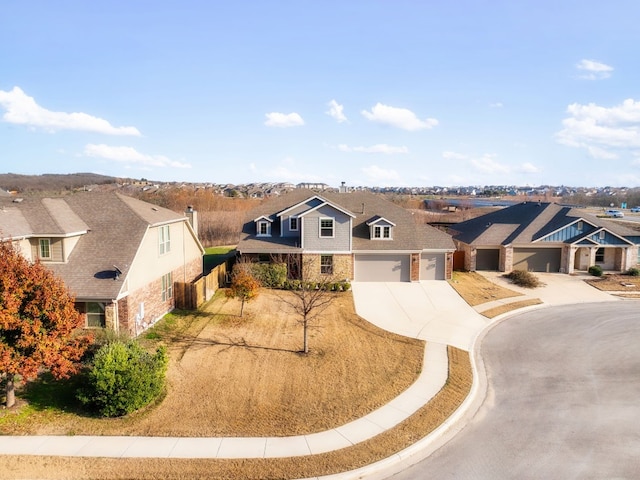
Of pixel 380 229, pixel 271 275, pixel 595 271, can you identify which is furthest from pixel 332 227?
pixel 595 271

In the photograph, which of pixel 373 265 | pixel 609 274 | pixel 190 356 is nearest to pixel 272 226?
pixel 373 265

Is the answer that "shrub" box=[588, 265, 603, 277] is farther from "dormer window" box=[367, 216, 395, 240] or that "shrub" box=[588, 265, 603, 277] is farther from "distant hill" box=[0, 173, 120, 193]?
"distant hill" box=[0, 173, 120, 193]

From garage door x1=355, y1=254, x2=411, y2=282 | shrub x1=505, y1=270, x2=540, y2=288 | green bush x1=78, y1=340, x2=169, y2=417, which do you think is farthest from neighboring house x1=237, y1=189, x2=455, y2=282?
green bush x1=78, y1=340, x2=169, y2=417

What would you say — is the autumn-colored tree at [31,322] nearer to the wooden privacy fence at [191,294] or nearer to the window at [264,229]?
the wooden privacy fence at [191,294]

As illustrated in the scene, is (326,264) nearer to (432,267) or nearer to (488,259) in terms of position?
(432,267)

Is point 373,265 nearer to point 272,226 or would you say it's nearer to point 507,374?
point 272,226

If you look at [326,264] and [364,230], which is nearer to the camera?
[326,264]
